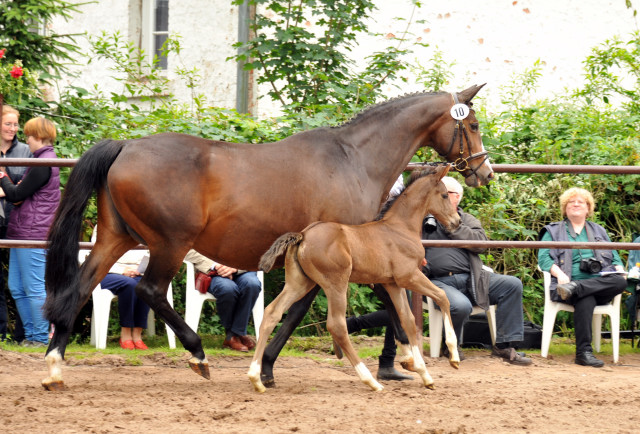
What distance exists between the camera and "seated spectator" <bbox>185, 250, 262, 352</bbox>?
723 centimetres

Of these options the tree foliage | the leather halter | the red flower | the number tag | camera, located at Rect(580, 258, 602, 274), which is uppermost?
the tree foliage

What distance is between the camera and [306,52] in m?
9.59

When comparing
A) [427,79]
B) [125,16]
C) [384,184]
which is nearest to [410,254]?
[384,184]

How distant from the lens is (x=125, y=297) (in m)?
7.32

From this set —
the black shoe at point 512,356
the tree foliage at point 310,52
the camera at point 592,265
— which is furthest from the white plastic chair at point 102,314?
the camera at point 592,265

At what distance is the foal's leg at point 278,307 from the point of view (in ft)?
17.5

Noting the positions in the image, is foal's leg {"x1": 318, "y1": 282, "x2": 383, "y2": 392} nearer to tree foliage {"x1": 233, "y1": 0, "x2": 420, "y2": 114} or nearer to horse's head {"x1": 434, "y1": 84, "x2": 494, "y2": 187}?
horse's head {"x1": 434, "y1": 84, "x2": 494, "y2": 187}

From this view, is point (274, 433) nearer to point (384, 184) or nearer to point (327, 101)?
point (384, 184)

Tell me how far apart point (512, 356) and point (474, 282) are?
70 cm

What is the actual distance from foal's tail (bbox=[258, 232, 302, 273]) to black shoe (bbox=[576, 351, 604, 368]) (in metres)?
3.17

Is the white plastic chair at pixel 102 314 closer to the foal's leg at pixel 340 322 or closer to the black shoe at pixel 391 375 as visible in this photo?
the black shoe at pixel 391 375

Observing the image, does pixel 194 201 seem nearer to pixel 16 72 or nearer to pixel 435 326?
pixel 435 326

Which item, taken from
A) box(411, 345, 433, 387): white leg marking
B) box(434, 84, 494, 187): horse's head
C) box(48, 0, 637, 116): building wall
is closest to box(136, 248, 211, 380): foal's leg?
box(411, 345, 433, 387): white leg marking

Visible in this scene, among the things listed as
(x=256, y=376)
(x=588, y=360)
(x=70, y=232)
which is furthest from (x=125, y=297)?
(x=588, y=360)
